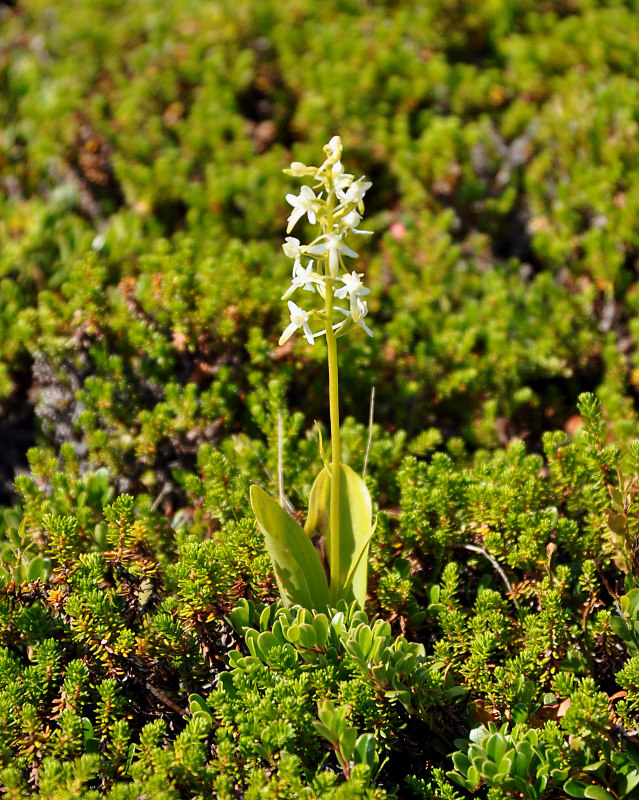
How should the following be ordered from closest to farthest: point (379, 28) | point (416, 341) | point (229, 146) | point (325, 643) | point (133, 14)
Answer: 1. point (325, 643)
2. point (416, 341)
3. point (229, 146)
4. point (379, 28)
5. point (133, 14)

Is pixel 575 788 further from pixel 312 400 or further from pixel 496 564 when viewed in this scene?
pixel 312 400

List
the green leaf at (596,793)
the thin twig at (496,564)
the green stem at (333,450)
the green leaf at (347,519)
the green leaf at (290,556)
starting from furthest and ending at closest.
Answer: the thin twig at (496,564) → the green leaf at (347,519) → the green leaf at (290,556) → the green stem at (333,450) → the green leaf at (596,793)

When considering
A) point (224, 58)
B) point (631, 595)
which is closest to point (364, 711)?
point (631, 595)

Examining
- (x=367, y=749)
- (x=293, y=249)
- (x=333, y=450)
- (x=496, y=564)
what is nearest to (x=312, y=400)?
(x=496, y=564)

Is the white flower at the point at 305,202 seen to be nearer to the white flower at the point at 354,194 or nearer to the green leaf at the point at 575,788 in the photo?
the white flower at the point at 354,194

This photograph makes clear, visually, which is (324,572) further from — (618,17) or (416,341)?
(618,17)

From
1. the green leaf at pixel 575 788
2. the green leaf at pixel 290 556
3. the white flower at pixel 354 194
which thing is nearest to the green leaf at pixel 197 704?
the green leaf at pixel 290 556
